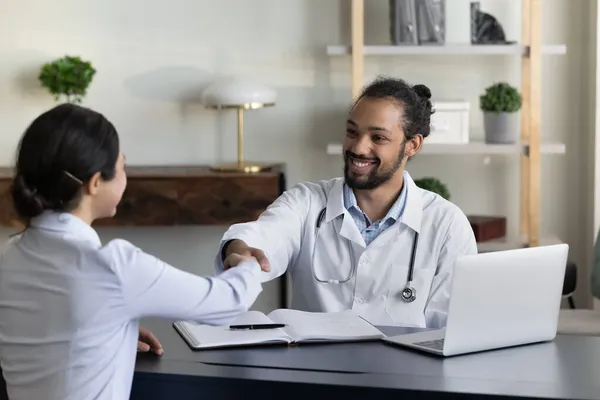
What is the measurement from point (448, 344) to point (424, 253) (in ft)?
2.16

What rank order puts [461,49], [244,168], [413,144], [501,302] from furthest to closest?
[244,168]
[461,49]
[413,144]
[501,302]

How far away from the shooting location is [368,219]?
2566mm

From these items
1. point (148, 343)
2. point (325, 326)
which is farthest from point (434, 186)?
point (148, 343)

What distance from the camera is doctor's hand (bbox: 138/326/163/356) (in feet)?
6.22

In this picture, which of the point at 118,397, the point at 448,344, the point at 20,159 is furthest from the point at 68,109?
the point at 448,344

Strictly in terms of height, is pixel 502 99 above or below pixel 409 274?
above

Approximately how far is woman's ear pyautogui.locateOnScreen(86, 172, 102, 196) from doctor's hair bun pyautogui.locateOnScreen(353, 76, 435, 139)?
113 cm

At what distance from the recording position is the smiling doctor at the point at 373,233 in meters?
2.44

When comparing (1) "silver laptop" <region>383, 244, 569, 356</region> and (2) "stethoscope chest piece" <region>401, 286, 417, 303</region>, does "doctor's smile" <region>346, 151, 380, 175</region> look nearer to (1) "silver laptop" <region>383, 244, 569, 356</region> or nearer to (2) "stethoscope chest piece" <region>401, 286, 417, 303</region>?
(2) "stethoscope chest piece" <region>401, 286, 417, 303</region>

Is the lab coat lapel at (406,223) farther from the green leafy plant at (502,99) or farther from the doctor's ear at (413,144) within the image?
the green leafy plant at (502,99)

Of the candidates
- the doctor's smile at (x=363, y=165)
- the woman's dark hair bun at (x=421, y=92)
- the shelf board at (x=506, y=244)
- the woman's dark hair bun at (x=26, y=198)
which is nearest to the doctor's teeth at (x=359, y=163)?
the doctor's smile at (x=363, y=165)

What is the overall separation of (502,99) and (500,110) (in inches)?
1.7

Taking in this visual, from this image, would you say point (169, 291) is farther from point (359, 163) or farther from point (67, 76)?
point (67, 76)

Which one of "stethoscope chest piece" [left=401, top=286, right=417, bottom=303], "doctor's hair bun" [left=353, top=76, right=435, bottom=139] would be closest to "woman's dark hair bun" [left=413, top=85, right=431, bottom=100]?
"doctor's hair bun" [left=353, top=76, right=435, bottom=139]
